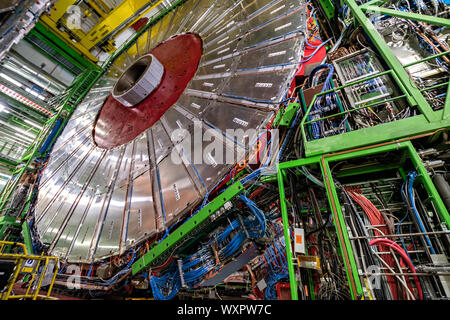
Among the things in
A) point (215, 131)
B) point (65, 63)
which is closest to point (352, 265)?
point (215, 131)

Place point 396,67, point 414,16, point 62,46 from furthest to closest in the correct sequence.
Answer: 1. point 62,46
2. point 414,16
3. point 396,67

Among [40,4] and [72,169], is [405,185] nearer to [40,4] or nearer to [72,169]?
[40,4]

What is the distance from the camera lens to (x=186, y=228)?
2.87 meters

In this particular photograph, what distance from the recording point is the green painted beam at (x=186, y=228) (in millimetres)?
2679

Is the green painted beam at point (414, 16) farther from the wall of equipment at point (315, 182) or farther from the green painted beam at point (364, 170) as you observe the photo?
the green painted beam at point (364, 170)

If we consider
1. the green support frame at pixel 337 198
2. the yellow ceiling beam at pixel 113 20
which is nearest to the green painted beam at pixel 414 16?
Answer: the green support frame at pixel 337 198

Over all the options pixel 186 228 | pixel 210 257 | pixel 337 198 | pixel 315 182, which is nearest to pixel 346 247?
pixel 337 198

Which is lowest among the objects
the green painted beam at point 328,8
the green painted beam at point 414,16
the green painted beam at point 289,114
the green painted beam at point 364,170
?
the green painted beam at point 364,170

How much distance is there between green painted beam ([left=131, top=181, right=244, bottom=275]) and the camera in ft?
8.79

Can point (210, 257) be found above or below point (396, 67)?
below

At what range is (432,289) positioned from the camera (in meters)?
1.86

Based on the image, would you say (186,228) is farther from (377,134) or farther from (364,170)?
(377,134)
